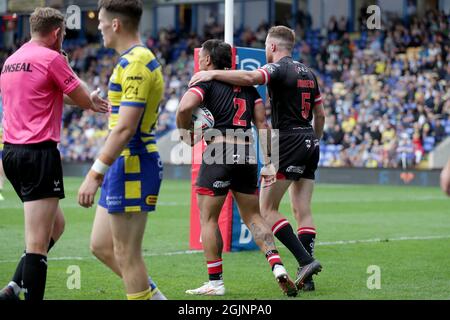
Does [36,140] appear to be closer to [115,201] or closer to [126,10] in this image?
[115,201]

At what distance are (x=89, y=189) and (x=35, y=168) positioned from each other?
100 cm

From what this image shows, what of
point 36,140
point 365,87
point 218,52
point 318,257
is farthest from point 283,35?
point 365,87

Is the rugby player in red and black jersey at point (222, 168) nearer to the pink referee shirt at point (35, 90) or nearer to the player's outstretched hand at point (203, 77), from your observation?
the player's outstretched hand at point (203, 77)

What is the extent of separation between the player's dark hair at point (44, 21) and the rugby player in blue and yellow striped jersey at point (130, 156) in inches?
34.3

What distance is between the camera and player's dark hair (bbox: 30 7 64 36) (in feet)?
21.4

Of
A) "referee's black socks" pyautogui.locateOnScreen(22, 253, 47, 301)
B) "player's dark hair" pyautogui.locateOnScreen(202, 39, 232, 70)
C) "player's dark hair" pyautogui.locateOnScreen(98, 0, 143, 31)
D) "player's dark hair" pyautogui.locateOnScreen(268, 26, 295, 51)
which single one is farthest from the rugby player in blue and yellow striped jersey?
"player's dark hair" pyautogui.locateOnScreen(268, 26, 295, 51)

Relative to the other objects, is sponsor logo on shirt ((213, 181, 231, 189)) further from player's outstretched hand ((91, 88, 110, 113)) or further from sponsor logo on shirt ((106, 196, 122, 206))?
sponsor logo on shirt ((106, 196, 122, 206))

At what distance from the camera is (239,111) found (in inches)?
307

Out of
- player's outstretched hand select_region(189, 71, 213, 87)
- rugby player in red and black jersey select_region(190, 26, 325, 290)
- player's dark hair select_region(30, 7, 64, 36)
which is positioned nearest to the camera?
player's dark hair select_region(30, 7, 64, 36)

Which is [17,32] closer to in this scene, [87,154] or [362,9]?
[87,154]

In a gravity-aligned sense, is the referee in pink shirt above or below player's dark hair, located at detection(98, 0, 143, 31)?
below

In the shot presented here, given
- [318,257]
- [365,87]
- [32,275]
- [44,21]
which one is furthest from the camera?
[365,87]

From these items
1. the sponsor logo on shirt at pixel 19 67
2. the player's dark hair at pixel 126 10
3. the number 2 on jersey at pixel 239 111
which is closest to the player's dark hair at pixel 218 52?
the number 2 on jersey at pixel 239 111

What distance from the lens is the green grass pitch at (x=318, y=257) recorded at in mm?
7891
